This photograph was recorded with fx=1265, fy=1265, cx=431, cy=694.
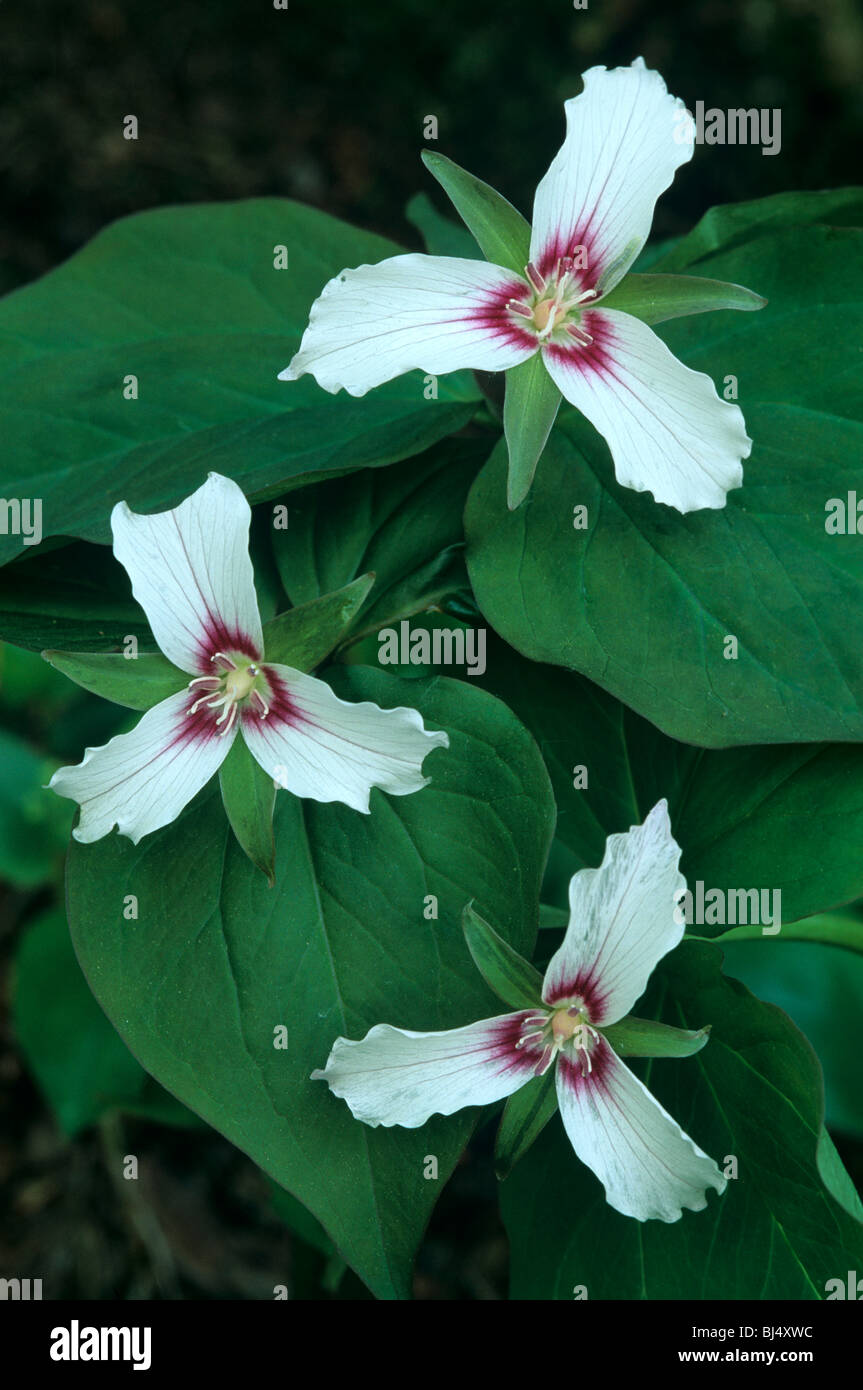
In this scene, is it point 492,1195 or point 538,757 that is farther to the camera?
point 492,1195

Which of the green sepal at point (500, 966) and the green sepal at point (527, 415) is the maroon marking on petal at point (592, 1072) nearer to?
the green sepal at point (500, 966)

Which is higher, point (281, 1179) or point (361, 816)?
point (361, 816)

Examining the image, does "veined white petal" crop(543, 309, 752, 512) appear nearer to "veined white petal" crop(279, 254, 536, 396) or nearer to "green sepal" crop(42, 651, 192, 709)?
"veined white petal" crop(279, 254, 536, 396)

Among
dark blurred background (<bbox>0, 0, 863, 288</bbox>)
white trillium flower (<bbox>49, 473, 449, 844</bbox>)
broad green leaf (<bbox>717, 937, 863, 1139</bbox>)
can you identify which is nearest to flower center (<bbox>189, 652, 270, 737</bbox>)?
white trillium flower (<bbox>49, 473, 449, 844</bbox>)

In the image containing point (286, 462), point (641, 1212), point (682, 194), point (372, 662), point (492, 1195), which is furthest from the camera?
point (682, 194)

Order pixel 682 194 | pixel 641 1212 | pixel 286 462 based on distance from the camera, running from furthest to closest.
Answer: pixel 682 194, pixel 286 462, pixel 641 1212

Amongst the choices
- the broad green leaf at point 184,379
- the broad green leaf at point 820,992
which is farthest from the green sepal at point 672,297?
the broad green leaf at point 820,992
